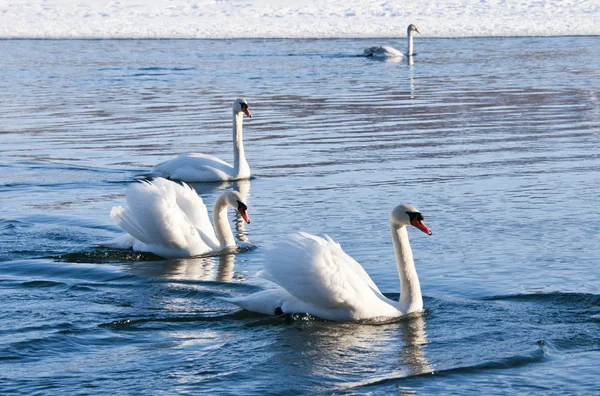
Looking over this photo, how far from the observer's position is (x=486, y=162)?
13.5m

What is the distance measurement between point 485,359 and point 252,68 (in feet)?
79.2

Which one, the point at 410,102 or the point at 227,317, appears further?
the point at 410,102

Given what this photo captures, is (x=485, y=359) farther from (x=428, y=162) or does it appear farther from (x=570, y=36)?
(x=570, y=36)

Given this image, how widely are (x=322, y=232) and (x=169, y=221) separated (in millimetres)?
1386

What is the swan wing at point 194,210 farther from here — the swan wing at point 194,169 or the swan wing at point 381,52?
the swan wing at point 381,52

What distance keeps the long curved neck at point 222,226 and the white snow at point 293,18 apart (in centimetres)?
3413

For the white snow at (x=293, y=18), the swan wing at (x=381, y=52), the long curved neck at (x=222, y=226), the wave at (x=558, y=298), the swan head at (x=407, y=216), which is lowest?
the wave at (x=558, y=298)

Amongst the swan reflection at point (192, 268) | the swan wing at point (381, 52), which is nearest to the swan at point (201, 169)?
the swan reflection at point (192, 268)

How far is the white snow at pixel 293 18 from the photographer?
147ft

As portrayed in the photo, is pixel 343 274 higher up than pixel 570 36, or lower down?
lower down

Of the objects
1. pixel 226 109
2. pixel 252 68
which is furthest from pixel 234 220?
pixel 252 68

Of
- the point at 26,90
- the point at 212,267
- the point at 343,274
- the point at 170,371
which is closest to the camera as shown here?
the point at 170,371

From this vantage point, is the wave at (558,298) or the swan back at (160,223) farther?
the swan back at (160,223)

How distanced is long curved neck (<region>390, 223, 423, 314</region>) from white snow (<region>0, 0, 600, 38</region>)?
118ft
